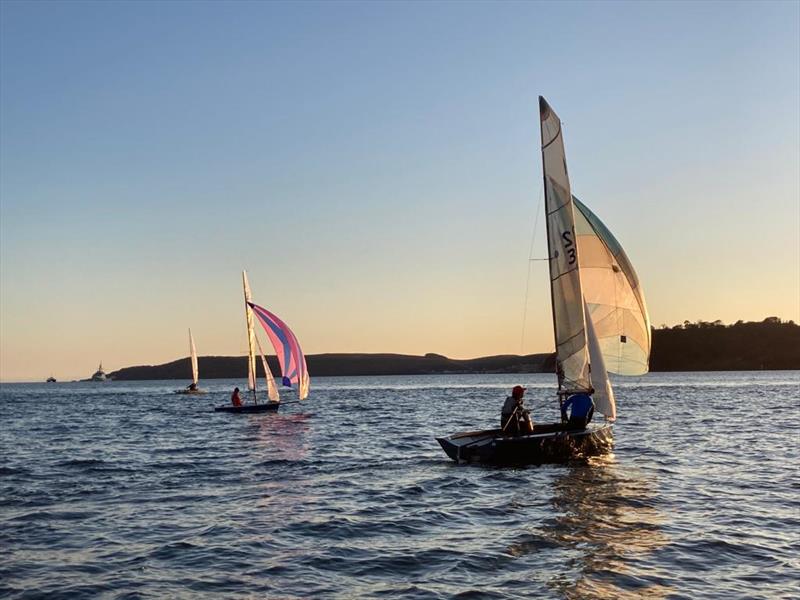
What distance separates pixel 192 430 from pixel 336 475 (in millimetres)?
22555

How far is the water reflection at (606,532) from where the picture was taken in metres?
12.9

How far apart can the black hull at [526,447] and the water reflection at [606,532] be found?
0.77 metres

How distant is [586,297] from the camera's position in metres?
29.8

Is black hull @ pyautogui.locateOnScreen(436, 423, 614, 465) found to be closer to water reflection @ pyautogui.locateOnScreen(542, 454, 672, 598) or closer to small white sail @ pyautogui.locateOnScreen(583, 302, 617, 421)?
water reflection @ pyautogui.locateOnScreen(542, 454, 672, 598)

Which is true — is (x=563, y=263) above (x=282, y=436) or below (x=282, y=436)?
above

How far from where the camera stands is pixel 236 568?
14.3 meters

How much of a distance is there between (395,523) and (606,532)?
449 centimetres

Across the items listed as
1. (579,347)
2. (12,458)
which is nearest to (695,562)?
(579,347)

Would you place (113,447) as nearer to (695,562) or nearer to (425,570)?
(425,570)

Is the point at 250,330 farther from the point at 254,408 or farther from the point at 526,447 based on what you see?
the point at 526,447

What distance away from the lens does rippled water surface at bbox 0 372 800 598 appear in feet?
43.8

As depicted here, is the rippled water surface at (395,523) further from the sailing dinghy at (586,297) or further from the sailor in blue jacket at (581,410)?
the sailing dinghy at (586,297)

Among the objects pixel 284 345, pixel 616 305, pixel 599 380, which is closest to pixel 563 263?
pixel 616 305

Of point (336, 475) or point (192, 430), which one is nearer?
point (336, 475)
